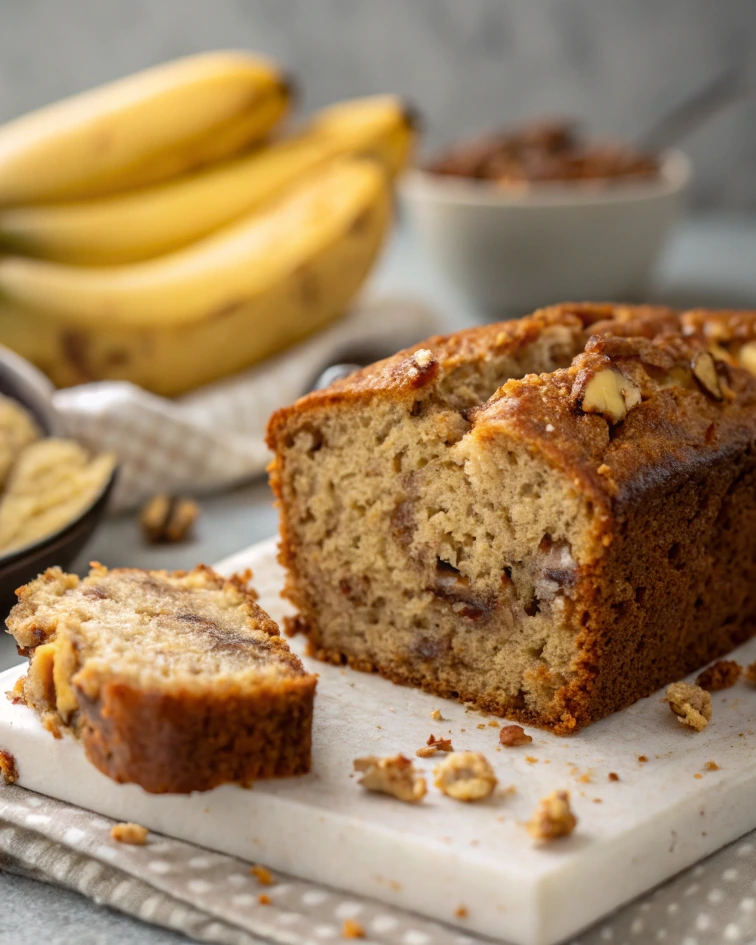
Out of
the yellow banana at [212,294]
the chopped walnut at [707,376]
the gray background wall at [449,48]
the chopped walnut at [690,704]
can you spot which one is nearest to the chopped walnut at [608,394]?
the chopped walnut at [707,376]

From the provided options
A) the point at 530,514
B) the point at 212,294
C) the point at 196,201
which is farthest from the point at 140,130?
the point at 530,514

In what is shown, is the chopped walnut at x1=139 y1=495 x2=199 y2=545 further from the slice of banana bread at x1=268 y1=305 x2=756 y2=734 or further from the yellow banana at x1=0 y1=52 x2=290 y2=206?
the yellow banana at x1=0 y1=52 x2=290 y2=206

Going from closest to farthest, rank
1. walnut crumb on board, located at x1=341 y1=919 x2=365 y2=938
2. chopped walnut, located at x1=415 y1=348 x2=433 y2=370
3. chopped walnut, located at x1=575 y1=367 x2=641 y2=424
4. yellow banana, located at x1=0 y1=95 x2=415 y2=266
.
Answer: walnut crumb on board, located at x1=341 y1=919 x2=365 y2=938
chopped walnut, located at x1=575 y1=367 x2=641 y2=424
chopped walnut, located at x1=415 y1=348 x2=433 y2=370
yellow banana, located at x1=0 y1=95 x2=415 y2=266

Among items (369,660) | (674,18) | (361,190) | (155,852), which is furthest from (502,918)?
(674,18)

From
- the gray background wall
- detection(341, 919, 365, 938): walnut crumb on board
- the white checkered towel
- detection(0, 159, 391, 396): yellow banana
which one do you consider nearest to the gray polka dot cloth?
detection(341, 919, 365, 938): walnut crumb on board

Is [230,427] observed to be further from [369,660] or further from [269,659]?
[269,659]

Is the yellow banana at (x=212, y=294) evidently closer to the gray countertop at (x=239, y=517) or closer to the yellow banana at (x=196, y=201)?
the yellow banana at (x=196, y=201)

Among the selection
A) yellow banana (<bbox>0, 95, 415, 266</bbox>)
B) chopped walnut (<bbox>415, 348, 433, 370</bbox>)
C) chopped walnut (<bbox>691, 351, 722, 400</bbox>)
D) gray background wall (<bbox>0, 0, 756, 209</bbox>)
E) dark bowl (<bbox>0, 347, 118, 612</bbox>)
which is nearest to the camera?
chopped walnut (<bbox>415, 348, 433, 370</bbox>)
